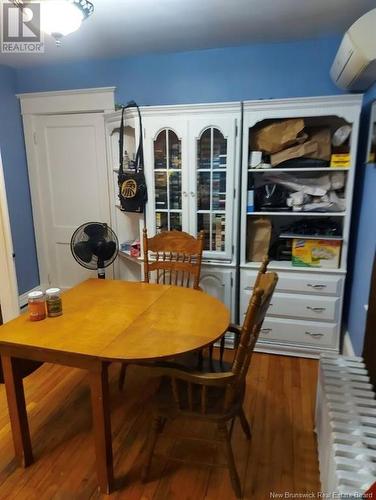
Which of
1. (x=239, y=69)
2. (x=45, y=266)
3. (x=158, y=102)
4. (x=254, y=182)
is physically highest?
(x=239, y=69)

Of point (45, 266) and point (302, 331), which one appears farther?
point (45, 266)

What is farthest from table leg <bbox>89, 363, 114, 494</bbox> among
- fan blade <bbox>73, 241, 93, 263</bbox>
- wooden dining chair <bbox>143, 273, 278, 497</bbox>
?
fan blade <bbox>73, 241, 93, 263</bbox>

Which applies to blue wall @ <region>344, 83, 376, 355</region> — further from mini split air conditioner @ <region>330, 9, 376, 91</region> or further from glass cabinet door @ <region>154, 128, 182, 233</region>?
glass cabinet door @ <region>154, 128, 182, 233</region>

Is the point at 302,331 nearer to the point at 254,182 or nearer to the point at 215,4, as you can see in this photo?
the point at 254,182

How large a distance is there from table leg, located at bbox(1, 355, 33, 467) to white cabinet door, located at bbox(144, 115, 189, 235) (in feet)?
4.88

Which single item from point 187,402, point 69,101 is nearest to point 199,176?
point 69,101

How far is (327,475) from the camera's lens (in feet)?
4.55

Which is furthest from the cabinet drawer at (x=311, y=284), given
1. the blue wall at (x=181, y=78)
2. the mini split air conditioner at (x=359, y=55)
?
the blue wall at (x=181, y=78)

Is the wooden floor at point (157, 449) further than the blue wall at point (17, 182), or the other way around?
the blue wall at point (17, 182)

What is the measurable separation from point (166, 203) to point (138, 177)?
0.30 meters

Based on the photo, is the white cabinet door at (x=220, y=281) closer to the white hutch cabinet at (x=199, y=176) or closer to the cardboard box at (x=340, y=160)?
the white hutch cabinet at (x=199, y=176)

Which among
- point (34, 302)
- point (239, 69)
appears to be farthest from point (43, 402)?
point (239, 69)

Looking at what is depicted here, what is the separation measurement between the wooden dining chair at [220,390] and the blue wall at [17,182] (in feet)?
8.39

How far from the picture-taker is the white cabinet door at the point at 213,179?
2.50 m
